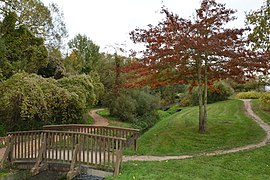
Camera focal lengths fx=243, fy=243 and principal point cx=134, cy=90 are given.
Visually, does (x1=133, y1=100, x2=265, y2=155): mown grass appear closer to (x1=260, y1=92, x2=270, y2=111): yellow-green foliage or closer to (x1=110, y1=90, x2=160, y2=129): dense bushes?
(x1=260, y1=92, x2=270, y2=111): yellow-green foliage

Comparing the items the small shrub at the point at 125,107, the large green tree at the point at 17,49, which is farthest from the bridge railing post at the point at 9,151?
the small shrub at the point at 125,107

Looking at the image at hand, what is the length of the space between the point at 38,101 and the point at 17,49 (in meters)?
6.85

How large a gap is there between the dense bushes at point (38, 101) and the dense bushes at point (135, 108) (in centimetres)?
461

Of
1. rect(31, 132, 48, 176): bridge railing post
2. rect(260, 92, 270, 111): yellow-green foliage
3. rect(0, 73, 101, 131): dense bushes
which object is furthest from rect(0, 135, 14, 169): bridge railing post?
rect(260, 92, 270, 111): yellow-green foliage

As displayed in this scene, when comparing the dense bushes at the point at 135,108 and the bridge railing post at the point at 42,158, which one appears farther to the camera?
the dense bushes at the point at 135,108

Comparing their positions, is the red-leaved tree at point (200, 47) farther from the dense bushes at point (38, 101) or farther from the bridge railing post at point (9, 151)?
the bridge railing post at point (9, 151)

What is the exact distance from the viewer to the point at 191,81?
14375 millimetres

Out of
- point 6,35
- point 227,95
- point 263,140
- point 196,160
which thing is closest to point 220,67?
point 263,140

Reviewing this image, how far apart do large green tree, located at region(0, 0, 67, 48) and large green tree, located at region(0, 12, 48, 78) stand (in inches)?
73.0

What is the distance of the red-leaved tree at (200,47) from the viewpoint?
11.3 m

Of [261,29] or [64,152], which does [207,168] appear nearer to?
[64,152]

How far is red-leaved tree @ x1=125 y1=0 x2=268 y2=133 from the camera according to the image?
37.1 ft

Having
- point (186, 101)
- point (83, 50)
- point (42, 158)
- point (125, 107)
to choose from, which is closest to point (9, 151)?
point (42, 158)

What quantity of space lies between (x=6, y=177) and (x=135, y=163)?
4.21m
